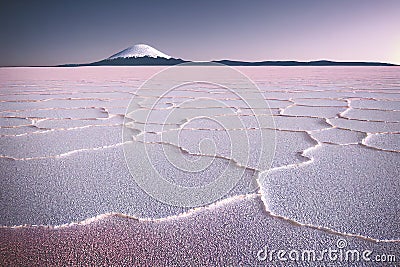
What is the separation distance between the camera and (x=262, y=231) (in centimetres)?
73

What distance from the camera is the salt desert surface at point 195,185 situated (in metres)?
0.68

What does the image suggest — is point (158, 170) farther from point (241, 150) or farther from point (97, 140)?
point (97, 140)

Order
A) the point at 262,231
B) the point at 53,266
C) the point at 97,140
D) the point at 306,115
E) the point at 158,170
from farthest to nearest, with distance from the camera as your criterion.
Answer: the point at 306,115, the point at 97,140, the point at 158,170, the point at 262,231, the point at 53,266

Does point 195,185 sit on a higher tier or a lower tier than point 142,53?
lower

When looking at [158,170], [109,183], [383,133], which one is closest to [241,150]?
[158,170]

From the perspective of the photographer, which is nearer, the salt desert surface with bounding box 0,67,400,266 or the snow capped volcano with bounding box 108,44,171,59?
the salt desert surface with bounding box 0,67,400,266

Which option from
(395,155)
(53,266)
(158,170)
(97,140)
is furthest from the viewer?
(97,140)

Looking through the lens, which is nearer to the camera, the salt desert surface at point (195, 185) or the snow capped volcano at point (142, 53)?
the salt desert surface at point (195, 185)

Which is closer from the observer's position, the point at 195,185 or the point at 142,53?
the point at 195,185

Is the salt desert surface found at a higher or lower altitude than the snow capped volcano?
lower

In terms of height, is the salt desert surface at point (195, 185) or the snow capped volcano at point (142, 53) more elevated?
the snow capped volcano at point (142, 53)

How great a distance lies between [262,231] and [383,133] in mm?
1127

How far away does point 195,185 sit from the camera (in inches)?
38.4

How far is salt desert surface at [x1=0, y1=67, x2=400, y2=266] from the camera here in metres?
0.68
